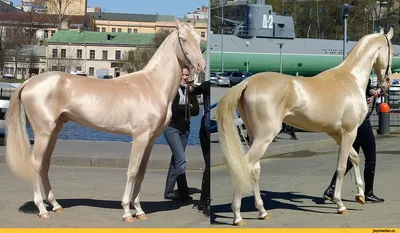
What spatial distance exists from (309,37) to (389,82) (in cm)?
89

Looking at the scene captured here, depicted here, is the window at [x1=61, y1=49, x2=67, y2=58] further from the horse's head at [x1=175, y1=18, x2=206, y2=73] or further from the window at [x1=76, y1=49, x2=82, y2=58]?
the horse's head at [x1=175, y1=18, x2=206, y2=73]

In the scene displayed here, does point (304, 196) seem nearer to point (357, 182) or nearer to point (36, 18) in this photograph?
point (357, 182)

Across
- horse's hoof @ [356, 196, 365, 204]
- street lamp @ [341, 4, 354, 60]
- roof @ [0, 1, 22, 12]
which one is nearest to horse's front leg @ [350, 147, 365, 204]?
horse's hoof @ [356, 196, 365, 204]

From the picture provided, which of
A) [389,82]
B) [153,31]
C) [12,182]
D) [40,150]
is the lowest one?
[12,182]

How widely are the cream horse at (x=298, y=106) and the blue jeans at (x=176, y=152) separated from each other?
134 cm

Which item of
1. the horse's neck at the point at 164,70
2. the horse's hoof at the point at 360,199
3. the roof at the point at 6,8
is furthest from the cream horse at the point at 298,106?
the roof at the point at 6,8

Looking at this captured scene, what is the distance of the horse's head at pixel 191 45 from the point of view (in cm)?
491

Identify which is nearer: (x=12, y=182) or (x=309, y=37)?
(x=309, y=37)

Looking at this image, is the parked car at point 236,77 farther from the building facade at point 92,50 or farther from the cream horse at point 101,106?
the building facade at point 92,50

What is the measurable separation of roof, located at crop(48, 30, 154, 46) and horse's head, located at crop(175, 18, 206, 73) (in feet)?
1.12

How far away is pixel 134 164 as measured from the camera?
542 cm

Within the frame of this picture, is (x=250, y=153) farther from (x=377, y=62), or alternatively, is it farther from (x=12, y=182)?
(x=12, y=182)

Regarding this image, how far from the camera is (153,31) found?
5.33m
